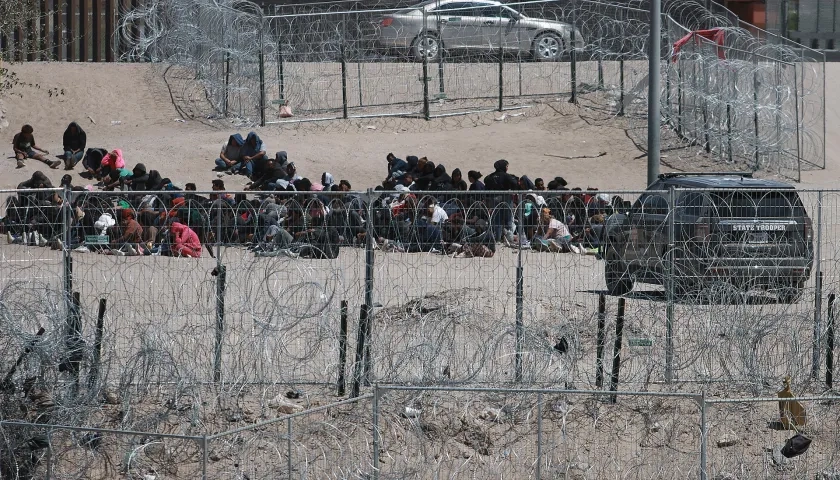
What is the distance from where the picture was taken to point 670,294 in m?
9.95

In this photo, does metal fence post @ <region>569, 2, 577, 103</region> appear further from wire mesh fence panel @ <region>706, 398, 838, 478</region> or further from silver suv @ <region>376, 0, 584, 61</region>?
wire mesh fence panel @ <region>706, 398, 838, 478</region>

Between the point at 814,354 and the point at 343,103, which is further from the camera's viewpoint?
the point at 343,103

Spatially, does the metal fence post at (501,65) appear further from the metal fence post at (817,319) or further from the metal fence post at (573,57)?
the metal fence post at (817,319)

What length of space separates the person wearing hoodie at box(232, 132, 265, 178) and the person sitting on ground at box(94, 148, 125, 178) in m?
1.90

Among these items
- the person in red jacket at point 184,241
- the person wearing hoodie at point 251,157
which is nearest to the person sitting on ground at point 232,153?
the person wearing hoodie at point 251,157

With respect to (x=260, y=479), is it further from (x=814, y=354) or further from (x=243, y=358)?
(x=814, y=354)

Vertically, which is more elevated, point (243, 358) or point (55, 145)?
point (55, 145)

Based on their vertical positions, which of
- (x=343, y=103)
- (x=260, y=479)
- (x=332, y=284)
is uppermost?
(x=343, y=103)

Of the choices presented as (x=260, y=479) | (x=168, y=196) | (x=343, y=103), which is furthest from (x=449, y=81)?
(x=260, y=479)

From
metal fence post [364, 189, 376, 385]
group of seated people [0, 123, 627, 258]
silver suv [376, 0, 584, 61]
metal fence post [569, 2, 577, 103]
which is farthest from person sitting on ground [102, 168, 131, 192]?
metal fence post [364, 189, 376, 385]

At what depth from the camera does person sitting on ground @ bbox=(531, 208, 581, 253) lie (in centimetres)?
1012

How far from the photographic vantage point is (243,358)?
380 inches

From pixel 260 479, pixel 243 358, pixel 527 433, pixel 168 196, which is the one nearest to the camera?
pixel 260 479

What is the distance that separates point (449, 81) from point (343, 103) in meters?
2.18
